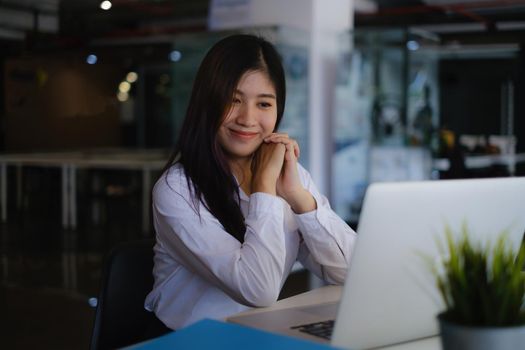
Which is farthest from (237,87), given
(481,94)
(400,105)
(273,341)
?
(481,94)

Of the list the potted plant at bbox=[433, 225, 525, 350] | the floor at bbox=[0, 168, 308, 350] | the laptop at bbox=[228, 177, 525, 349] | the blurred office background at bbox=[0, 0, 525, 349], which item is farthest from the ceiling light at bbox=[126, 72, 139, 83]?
the potted plant at bbox=[433, 225, 525, 350]

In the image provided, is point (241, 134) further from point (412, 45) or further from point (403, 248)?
point (412, 45)

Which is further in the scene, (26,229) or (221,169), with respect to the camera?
(26,229)

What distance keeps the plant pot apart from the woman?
0.85m

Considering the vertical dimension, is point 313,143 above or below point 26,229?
above

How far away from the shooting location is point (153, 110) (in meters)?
17.8

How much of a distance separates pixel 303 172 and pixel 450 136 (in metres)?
11.7

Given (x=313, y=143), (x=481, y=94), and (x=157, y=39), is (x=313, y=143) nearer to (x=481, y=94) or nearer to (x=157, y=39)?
(x=157, y=39)

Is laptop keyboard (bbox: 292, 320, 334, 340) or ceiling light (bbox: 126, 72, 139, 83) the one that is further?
ceiling light (bbox: 126, 72, 139, 83)

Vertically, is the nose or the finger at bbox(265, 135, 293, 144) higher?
the nose

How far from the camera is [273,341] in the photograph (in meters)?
1.01

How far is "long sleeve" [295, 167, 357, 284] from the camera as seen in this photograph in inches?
78.4

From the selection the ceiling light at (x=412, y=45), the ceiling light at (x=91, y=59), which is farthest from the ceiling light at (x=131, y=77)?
the ceiling light at (x=412, y=45)

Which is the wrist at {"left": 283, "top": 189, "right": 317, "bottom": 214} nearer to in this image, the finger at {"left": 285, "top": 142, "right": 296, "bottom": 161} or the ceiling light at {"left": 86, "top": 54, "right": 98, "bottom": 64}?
the finger at {"left": 285, "top": 142, "right": 296, "bottom": 161}
